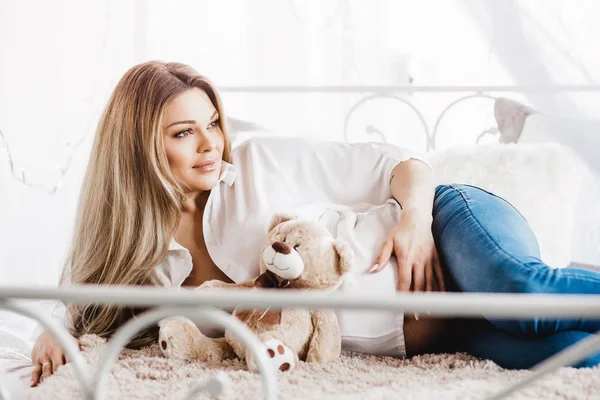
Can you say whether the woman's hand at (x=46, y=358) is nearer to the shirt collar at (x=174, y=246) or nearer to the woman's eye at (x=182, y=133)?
the shirt collar at (x=174, y=246)

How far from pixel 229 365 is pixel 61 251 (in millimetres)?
1100

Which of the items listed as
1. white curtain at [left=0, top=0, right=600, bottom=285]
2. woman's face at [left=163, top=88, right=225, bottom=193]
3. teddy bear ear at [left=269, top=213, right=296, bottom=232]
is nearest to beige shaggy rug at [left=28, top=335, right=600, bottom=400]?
teddy bear ear at [left=269, top=213, right=296, bottom=232]

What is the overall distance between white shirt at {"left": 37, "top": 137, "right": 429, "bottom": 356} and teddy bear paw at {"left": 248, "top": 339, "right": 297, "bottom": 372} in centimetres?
16

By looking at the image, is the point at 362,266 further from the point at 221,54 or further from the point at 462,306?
the point at 221,54

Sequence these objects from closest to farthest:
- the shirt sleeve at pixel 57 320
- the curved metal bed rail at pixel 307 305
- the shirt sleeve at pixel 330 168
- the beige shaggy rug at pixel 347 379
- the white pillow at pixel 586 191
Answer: the curved metal bed rail at pixel 307 305, the beige shaggy rug at pixel 347 379, the shirt sleeve at pixel 57 320, the shirt sleeve at pixel 330 168, the white pillow at pixel 586 191

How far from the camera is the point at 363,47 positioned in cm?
241

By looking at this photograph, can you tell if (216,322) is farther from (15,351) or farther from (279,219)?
(15,351)

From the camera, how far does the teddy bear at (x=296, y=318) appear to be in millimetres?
1247

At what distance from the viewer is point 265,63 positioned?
98.3 inches

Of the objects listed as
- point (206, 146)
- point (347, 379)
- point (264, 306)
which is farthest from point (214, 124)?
point (264, 306)

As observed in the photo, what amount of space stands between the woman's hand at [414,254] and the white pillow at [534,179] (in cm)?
48

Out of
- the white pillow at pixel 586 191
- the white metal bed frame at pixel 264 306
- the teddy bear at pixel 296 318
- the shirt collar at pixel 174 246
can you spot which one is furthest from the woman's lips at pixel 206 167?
the white pillow at pixel 586 191

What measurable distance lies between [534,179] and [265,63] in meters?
1.06

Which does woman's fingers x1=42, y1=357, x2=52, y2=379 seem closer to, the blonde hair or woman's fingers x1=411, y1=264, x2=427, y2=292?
the blonde hair
